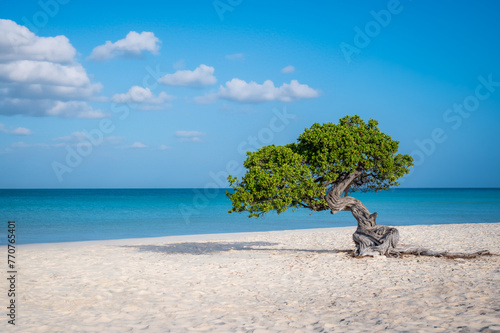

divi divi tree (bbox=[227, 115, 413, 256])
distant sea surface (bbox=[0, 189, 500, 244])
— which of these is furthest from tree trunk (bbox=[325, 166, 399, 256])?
distant sea surface (bbox=[0, 189, 500, 244])

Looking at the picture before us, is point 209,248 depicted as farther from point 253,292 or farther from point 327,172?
point 253,292

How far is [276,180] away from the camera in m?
12.4

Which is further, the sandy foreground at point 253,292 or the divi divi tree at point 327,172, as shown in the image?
the divi divi tree at point 327,172

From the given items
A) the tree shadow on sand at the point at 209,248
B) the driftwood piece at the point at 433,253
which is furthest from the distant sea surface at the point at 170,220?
the tree shadow on sand at the point at 209,248

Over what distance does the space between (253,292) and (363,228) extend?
5.98 meters

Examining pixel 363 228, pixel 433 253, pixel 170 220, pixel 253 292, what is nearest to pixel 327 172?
pixel 363 228

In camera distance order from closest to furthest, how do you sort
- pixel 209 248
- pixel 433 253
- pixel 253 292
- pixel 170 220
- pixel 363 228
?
pixel 253 292 → pixel 433 253 → pixel 363 228 → pixel 209 248 → pixel 170 220

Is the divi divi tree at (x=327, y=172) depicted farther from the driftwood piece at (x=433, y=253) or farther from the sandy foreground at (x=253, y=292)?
the sandy foreground at (x=253, y=292)

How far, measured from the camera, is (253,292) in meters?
8.92

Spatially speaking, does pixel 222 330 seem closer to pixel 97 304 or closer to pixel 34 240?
pixel 97 304

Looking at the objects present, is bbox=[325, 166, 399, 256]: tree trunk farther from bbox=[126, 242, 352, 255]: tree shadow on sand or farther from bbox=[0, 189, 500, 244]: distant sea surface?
bbox=[0, 189, 500, 244]: distant sea surface

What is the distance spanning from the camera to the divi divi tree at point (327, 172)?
41.5 ft

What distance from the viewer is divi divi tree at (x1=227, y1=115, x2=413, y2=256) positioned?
498 inches

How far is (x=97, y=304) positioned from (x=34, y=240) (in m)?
15.4
